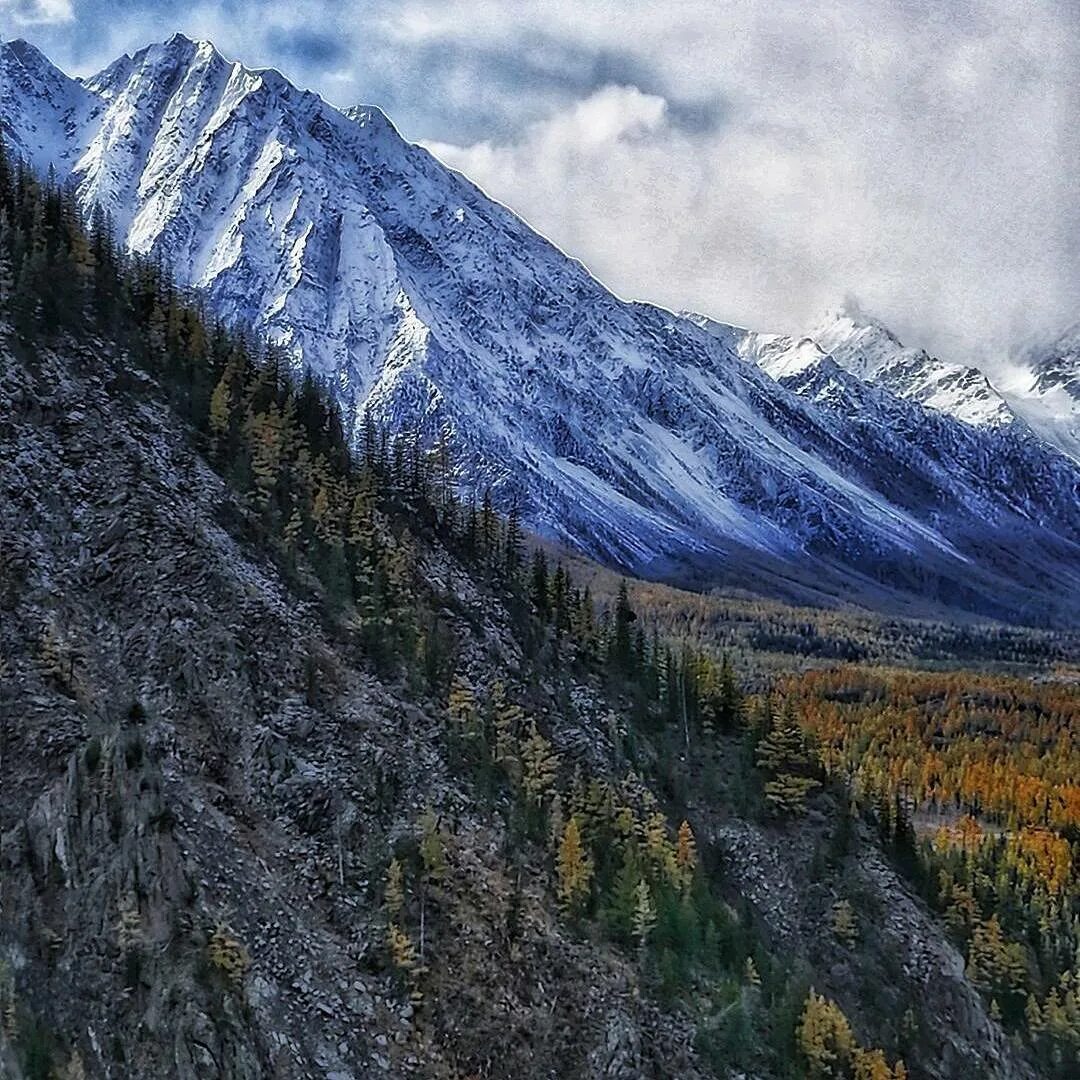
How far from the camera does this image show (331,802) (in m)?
38.6

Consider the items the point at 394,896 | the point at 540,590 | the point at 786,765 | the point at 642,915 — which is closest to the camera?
the point at 394,896

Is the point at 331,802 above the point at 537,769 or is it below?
below

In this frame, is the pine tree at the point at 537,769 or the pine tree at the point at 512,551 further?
the pine tree at the point at 512,551

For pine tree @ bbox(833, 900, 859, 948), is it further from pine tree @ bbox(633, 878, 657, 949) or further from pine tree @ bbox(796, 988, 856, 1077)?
pine tree @ bbox(633, 878, 657, 949)

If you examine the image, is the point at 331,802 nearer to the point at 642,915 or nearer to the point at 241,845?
the point at 241,845

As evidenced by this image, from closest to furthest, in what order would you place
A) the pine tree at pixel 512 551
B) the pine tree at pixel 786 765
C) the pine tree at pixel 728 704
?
the pine tree at pixel 786 765
the pine tree at pixel 728 704
the pine tree at pixel 512 551

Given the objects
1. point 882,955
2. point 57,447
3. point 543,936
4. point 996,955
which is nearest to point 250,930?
point 543,936

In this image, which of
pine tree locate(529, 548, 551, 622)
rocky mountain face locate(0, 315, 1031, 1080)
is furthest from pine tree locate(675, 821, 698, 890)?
pine tree locate(529, 548, 551, 622)

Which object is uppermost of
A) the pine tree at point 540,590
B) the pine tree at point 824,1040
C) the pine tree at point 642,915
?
the pine tree at point 540,590

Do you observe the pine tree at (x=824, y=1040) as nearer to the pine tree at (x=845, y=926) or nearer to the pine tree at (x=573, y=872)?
the pine tree at (x=845, y=926)

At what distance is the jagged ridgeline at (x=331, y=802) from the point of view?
32.1 metres

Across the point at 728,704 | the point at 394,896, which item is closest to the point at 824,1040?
the point at 394,896

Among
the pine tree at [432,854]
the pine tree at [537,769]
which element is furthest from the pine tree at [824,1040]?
the pine tree at [432,854]

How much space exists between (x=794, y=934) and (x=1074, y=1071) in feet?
64.3
